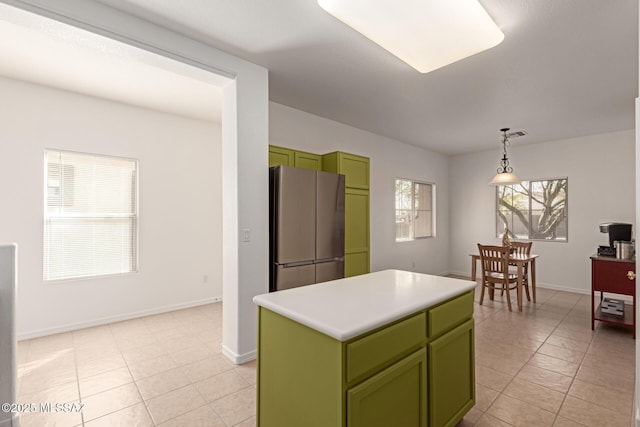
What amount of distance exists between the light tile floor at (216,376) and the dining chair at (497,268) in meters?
0.63

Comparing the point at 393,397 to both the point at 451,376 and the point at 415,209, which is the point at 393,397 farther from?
the point at 415,209

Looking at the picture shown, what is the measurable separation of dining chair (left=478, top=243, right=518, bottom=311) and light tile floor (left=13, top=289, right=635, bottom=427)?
628mm

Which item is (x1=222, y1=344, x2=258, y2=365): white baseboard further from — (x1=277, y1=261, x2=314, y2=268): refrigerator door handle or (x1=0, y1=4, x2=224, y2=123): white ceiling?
(x1=0, y1=4, x2=224, y2=123): white ceiling

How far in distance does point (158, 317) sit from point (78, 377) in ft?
5.04

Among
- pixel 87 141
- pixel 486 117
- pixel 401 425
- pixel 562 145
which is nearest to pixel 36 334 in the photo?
pixel 87 141

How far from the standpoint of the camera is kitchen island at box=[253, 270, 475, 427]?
1216 mm

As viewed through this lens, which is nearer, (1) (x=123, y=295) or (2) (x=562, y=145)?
(1) (x=123, y=295)

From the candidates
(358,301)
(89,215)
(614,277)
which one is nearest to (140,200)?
(89,215)

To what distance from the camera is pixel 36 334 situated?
10.8 feet

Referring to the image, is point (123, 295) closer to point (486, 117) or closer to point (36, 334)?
point (36, 334)

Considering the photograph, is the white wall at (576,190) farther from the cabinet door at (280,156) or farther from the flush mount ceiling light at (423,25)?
the cabinet door at (280,156)

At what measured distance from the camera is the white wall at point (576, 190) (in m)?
4.91

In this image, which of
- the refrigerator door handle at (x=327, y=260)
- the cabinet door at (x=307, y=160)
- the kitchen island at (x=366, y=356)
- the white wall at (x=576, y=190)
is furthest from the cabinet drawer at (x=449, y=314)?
the white wall at (x=576, y=190)

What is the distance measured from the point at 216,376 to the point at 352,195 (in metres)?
2.54
